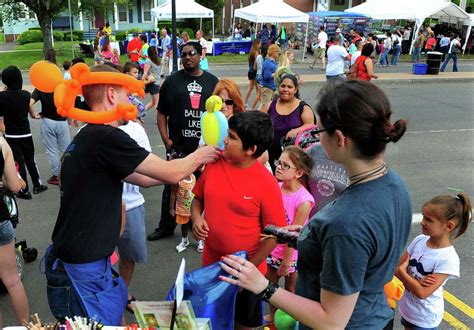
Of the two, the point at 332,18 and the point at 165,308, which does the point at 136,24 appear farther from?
the point at 165,308

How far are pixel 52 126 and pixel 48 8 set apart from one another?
776 inches

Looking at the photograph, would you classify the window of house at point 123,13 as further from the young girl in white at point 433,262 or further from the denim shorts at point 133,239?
the young girl in white at point 433,262

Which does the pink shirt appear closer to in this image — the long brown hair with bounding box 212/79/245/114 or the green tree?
the long brown hair with bounding box 212/79/245/114

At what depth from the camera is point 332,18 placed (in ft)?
86.5

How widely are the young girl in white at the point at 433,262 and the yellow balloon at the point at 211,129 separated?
1.36 meters

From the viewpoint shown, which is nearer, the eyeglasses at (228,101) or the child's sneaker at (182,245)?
the eyeglasses at (228,101)

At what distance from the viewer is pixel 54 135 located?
6359mm

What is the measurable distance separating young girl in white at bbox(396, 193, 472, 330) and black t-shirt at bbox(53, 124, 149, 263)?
1.73 m

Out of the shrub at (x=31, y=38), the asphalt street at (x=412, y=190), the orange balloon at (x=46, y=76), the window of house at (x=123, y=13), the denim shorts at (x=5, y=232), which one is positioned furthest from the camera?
the window of house at (x=123, y=13)

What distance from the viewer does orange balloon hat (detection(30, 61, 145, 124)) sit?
2162 millimetres

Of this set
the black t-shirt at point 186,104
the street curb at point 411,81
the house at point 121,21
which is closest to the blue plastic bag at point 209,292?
the black t-shirt at point 186,104

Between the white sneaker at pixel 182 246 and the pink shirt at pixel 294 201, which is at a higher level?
the pink shirt at pixel 294 201

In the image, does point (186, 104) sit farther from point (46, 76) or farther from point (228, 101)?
point (46, 76)

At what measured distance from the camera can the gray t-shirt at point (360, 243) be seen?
56.6 inches
